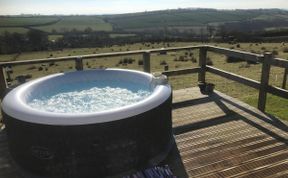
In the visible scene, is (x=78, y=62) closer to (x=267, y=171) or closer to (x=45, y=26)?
(x=267, y=171)

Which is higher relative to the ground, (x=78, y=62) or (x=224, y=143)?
(x=78, y=62)

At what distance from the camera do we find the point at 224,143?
14.6 feet

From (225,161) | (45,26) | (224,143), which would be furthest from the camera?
(45,26)

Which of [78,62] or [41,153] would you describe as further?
[78,62]

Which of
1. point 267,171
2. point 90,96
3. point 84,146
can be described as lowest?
point 267,171

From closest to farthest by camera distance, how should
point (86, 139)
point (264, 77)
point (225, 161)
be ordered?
1. point (86, 139)
2. point (225, 161)
3. point (264, 77)

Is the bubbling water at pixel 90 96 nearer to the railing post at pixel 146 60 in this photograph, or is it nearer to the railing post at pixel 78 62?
the railing post at pixel 78 62

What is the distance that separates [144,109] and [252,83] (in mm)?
3034

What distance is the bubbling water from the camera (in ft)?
17.7

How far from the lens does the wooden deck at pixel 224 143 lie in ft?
12.3

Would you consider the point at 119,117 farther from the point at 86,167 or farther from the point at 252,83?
the point at 252,83

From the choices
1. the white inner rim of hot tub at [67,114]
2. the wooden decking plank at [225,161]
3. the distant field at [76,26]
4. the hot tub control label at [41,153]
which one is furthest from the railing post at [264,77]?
the distant field at [76,26]

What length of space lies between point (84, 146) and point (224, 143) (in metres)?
2.31

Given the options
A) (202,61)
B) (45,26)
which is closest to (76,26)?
(45,26)
